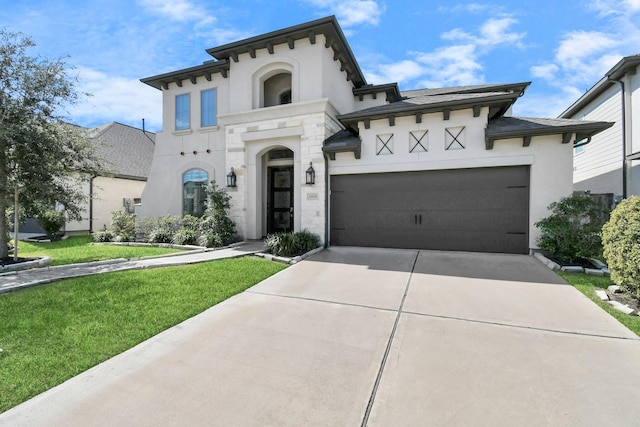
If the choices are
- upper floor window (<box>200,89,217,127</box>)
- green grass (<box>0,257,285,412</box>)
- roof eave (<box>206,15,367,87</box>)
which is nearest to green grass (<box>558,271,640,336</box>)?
green grass (<box>0,257,285,412</box>)

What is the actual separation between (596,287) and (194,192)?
39.8 feet

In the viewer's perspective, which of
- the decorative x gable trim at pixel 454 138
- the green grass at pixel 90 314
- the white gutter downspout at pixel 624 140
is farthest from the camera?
the white gutter downspout at pixel 624 140

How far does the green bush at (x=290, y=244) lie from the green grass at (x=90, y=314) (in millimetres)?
1325

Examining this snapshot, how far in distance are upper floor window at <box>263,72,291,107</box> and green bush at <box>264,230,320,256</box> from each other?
19.0ft

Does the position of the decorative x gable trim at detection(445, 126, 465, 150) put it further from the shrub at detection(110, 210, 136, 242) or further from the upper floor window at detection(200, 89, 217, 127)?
the shrub at detection(110, 210, 136, 242)

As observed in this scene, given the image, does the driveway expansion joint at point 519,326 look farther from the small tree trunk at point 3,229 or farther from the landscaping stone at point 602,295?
the small tree trunk at point 3,229

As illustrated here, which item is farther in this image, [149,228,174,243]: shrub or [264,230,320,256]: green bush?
[149,228,174,243]: shrub

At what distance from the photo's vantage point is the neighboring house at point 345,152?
7820mm

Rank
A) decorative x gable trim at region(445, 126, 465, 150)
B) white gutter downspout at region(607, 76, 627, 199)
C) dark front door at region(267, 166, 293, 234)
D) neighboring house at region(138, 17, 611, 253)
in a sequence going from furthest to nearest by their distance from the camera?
dark front door at region(267, 166, 293, 234) → white gutter downspout at region(607, 76, 627, 199) → decorative x gable trim at region(445, 126, 465, 150) → neighboring house at region(138, 17, 611, 253)

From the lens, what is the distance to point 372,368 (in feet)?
9.43

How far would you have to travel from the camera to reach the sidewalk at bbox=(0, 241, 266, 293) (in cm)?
560

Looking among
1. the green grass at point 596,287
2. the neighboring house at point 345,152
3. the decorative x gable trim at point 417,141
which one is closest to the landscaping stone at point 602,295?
the green grass at point 596,287

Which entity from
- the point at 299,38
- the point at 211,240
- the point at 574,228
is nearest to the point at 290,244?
the point at 211,240

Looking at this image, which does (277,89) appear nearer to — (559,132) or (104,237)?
(104,237)
